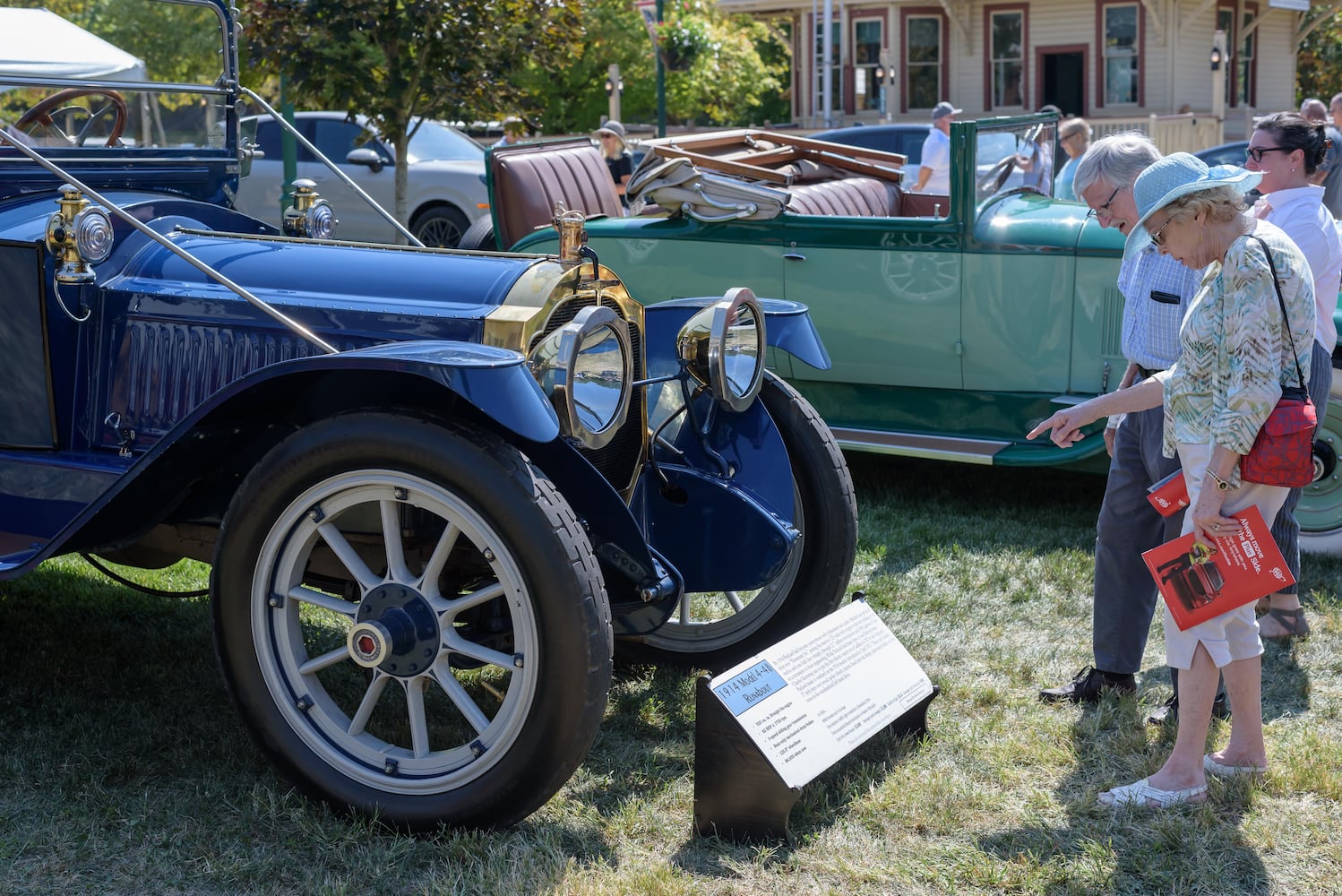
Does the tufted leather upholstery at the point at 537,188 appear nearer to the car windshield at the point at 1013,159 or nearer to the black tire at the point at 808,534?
the car windshield at the point at 1013,159

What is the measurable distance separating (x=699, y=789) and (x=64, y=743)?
166cm

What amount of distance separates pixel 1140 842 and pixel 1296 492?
1.25 m

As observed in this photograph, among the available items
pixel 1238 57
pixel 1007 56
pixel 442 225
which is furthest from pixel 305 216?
pixel 1238 57

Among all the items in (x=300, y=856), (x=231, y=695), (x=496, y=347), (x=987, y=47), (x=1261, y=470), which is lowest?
(x=300, y=856)

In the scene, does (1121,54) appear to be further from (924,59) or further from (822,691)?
(822,691)

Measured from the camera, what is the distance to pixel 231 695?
295 centimetres

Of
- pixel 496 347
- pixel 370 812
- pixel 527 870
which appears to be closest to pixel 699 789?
pixel 527 870

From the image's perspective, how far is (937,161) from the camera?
960 centimetres

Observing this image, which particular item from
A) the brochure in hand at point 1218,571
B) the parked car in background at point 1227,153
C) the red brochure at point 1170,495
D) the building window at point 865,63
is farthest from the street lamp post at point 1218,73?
the brochure in hand at point 1218,571

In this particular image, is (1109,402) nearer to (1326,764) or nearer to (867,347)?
(1326,764)

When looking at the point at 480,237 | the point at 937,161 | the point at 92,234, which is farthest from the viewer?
the point at 937,161

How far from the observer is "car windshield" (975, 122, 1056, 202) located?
5.68 m

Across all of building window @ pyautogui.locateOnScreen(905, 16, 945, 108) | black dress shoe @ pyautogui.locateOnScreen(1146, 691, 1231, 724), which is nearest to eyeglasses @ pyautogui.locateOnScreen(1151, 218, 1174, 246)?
black dress shoe @ pyautogui.locateOnScreen(1146, 691, 1231, 724)

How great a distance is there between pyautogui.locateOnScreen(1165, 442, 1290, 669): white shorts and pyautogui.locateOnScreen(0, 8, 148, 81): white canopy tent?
3200mm
